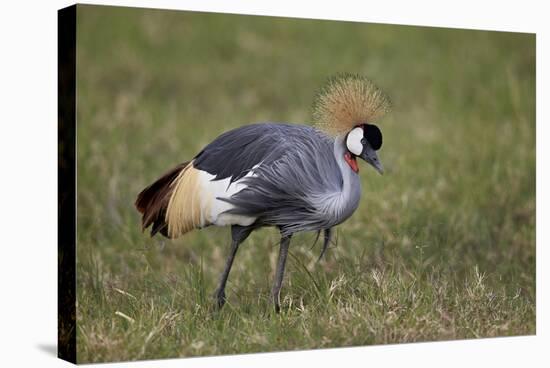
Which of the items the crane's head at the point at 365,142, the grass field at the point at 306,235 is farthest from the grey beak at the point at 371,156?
the grass field at the point at 306,235

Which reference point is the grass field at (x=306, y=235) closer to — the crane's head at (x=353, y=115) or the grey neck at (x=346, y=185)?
the grey neck at (x=346, y=185)

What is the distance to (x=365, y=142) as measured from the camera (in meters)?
5.50

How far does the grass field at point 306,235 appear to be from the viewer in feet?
18.5

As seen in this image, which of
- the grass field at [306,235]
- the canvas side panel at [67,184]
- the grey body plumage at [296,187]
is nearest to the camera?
the canvas side panel at [67,184]

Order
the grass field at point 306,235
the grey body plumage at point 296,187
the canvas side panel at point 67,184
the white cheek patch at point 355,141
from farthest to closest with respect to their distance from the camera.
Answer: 1. the grass field at point 306,235
2. the white cheek patch at point 355,141
3. the grey body plumage at point 296,187
4. the canvas side panel at point 67,184

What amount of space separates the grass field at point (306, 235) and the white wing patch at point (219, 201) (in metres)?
0.41

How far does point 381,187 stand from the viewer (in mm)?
7676

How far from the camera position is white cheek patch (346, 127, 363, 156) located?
5.49m

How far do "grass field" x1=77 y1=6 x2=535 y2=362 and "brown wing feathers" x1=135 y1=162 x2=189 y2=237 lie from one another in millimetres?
353

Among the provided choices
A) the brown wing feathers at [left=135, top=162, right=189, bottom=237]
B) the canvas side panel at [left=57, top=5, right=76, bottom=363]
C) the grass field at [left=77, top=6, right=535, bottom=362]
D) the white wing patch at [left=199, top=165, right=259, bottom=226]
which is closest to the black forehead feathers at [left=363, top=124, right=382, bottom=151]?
the white wing patch at [left=199, top=165, right=259, bottom=226]

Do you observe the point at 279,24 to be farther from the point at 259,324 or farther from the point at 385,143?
the point at 259,324

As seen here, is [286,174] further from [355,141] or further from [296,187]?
[355,141]

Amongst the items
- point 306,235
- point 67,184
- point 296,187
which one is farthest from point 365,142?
point 306,235

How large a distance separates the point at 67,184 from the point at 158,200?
0.58 meters
